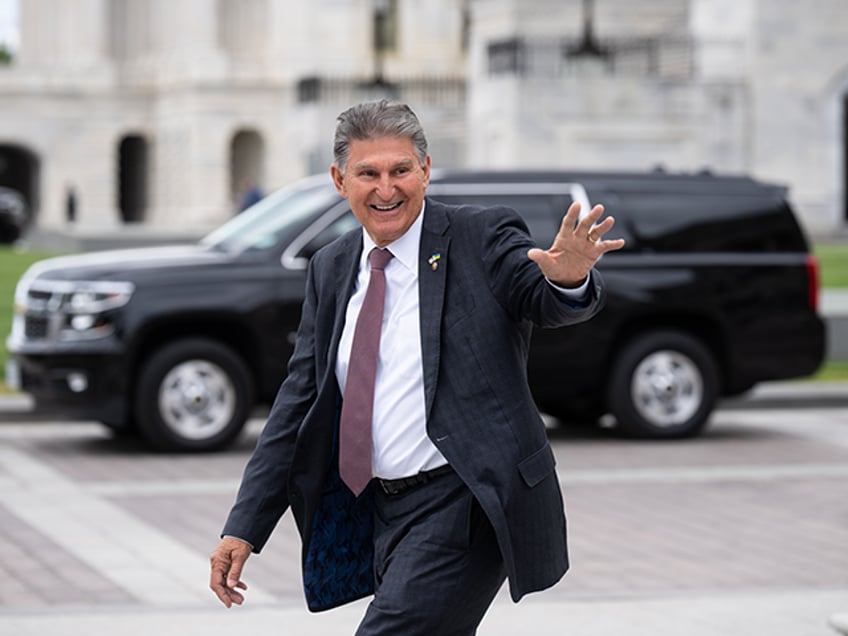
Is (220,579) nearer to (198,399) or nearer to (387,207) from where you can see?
(387,207)

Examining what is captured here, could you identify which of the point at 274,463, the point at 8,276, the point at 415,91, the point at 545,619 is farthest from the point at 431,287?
the point at 415,91

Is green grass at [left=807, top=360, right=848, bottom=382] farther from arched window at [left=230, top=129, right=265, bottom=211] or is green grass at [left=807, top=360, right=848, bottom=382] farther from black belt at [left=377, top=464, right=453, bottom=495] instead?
arched window at [left=230, top=129, right=265, bottom=211]

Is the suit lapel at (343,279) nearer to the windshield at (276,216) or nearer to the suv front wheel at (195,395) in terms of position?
the suv front wheel at (195,395)

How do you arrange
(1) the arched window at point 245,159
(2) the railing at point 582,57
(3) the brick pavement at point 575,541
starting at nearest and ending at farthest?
1. (3) the brick pavement at point 575,541
2. (2) the railing at point 582,57
3. (1) the arched window at point 245,159

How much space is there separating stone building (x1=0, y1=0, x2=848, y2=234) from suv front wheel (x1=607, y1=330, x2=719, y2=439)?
100 inches

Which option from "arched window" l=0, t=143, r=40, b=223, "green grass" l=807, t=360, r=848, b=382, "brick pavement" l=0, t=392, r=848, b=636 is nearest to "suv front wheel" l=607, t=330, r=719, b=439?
"brick pavement" l=0, t=392, r=848, b=636

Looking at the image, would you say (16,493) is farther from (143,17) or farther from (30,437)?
(143,17)

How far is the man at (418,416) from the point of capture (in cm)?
462

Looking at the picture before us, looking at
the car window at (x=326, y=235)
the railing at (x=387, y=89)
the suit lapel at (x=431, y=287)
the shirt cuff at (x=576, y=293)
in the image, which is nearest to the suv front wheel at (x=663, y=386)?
the car window at (x=326, y=235)

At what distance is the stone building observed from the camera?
36.8 meters

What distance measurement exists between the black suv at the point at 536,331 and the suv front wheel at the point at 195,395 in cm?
1

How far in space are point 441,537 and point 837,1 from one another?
40929 millimetres

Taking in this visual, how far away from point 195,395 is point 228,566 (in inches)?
328

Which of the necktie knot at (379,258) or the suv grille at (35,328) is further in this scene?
the suv grille at (35,328)
